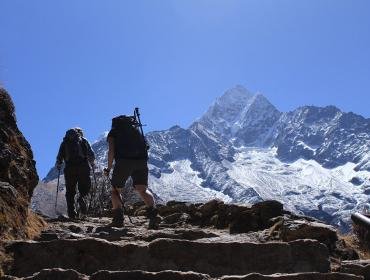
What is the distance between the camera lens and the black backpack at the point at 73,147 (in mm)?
13414

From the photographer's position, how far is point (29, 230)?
7383 mm

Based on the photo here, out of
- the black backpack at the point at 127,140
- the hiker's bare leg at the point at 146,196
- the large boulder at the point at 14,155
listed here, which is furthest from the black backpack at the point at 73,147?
the large boulder at the point at 14,155

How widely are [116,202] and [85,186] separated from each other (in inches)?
151

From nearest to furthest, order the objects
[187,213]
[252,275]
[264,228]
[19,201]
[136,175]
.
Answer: [252,275], [19,201], [264,228], [136,175], [187,213]

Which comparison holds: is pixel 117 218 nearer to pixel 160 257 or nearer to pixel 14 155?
pixel 14 155

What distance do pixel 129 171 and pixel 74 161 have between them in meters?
3.70

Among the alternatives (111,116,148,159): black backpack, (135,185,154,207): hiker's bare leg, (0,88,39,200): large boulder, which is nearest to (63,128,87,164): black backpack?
(111,116,148,159): black backpack

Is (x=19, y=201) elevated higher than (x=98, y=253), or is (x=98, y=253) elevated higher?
(x=19, y=201)

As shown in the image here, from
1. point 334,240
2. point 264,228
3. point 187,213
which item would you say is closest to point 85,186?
point 187,213

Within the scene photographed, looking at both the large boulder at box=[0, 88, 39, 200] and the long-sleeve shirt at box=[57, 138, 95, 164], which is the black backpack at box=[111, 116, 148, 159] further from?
the long-sleeve shirt at box=[57, 138, 95, 164]

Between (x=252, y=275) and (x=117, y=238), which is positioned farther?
(x=117, y=238)

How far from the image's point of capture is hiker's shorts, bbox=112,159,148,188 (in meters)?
10.1

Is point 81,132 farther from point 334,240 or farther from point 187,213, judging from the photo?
point 334,240

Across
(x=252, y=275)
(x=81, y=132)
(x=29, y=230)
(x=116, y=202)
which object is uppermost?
(x=81, y=132)
